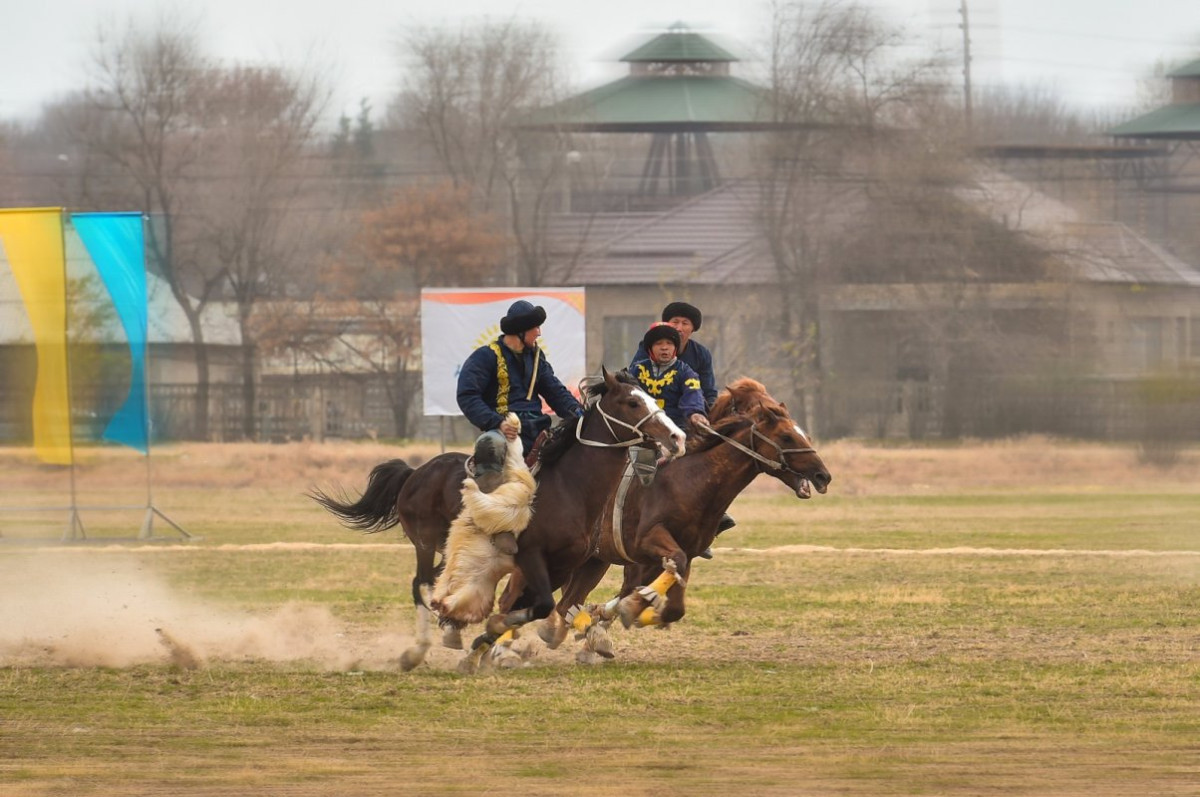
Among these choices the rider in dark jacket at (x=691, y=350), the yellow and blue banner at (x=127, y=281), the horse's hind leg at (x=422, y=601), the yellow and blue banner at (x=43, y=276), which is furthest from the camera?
the yellow and blue banner at (x=127, y=281)

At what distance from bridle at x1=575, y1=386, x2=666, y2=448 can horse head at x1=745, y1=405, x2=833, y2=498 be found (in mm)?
805

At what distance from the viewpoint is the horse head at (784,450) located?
39.5 ft

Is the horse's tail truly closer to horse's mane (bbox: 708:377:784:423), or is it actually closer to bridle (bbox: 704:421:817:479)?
horse's mane (bbox: 708:377:784:423)

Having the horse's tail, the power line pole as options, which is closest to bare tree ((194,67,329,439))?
the power line pole

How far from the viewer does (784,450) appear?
12.1 metres

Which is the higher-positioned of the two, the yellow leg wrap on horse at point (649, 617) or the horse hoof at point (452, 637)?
the yellow leg wrap on horse at point (649, 617)

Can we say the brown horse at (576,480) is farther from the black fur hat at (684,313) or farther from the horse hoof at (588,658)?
the black fur hat at (684,313)

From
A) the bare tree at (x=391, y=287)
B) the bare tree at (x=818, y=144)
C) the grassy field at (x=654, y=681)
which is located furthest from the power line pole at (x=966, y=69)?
the grassy field at (x=654, y=681)

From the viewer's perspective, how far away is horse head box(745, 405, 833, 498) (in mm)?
12039

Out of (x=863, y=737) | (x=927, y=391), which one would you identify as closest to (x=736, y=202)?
(x=927, y=391)

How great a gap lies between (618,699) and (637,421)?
2.08 meters

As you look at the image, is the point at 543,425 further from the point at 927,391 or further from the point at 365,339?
the point at 365,339

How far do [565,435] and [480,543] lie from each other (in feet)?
3.33

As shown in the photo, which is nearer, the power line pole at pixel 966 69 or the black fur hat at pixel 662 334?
the black fur hat at pixel 662 334
